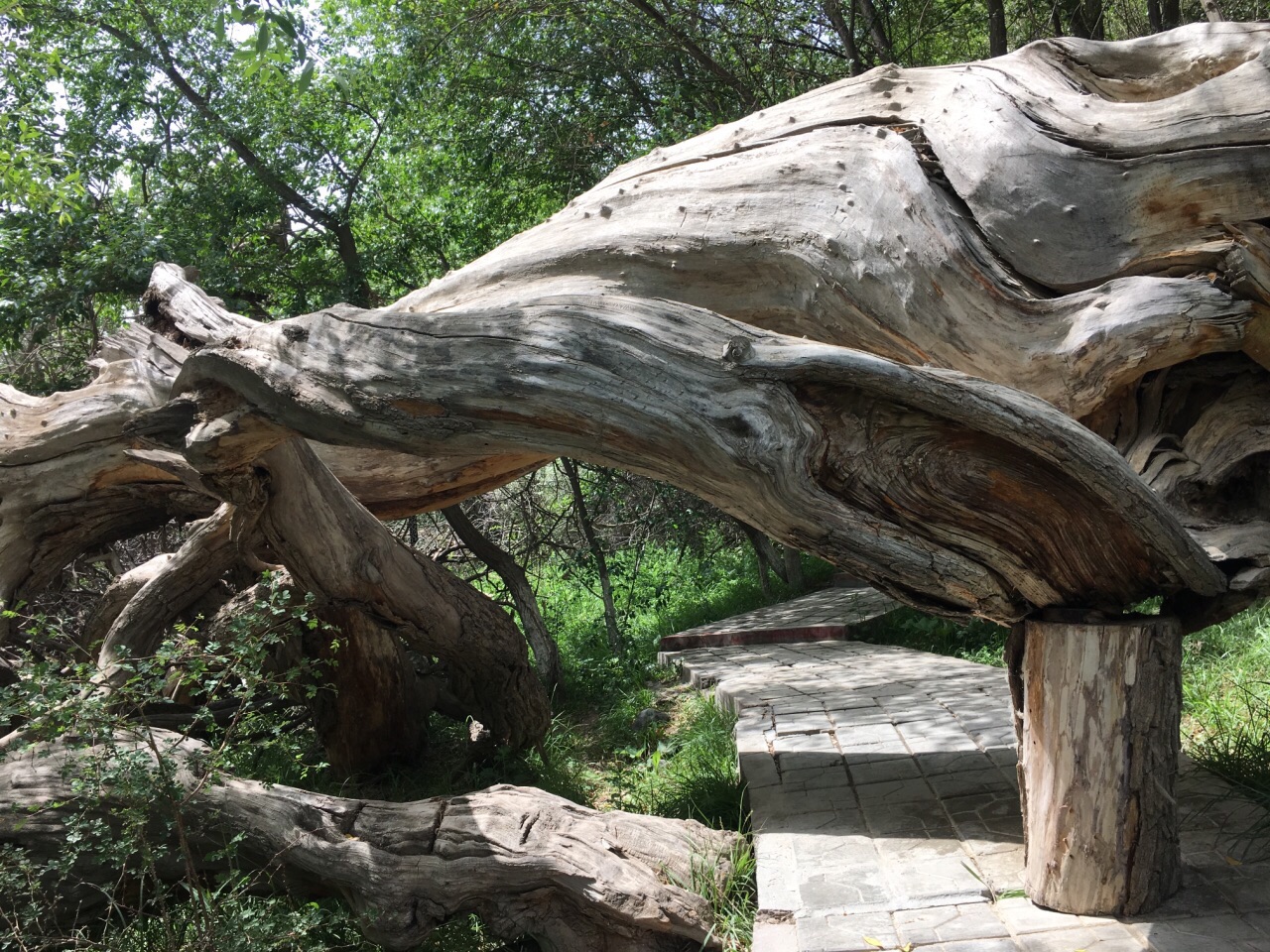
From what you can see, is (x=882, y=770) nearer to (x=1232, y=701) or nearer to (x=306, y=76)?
(x=1232, y=701)

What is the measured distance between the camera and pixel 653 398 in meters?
3.59

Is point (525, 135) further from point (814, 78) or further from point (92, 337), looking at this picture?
point (92, 337)

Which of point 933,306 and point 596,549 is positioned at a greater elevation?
→ point 933,306

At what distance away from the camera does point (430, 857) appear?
13.2 ft

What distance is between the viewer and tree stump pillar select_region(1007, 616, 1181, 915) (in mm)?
3359

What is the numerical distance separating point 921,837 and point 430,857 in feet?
6.48

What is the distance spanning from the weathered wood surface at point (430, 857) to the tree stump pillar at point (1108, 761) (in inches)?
51.6

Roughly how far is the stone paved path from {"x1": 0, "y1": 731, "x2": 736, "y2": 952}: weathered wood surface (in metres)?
0.48

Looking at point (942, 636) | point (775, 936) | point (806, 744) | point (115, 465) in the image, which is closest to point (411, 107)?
point (115, 465)

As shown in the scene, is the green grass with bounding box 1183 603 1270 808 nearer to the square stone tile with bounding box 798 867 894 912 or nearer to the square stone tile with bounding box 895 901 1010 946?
the square stone tile with bounding box 895 901 1010 946

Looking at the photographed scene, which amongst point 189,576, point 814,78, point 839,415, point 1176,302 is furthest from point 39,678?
point 814,78

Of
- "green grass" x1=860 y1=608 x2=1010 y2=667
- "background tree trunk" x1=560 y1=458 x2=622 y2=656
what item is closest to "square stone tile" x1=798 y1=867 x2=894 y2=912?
"green grass" x1=860 y1=608 x2=1010 y2=667

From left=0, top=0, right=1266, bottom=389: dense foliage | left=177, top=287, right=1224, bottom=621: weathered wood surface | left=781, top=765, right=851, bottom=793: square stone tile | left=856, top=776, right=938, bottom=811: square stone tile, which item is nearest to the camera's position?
left=177, top=287, right=1224, bottom=621: weathered wood surface

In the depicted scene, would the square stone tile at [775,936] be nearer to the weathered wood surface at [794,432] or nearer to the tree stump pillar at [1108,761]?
the tree stump pillar at [1108,761]
